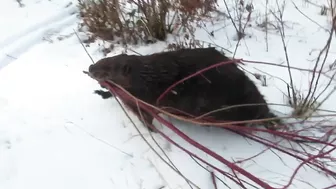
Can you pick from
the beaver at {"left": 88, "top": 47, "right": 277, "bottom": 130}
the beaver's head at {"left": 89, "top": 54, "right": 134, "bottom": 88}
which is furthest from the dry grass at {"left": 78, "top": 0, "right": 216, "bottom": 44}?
the beaver's head at {"left": 89, "top": 54, "right": 134, "bottom": 88}

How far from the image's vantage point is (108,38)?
4.60 m

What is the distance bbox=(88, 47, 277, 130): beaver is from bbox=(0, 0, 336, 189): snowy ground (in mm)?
231

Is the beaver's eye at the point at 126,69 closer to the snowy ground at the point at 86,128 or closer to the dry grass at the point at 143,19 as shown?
the snowy ground at the point at 86,128

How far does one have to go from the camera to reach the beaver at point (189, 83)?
3.16 meters

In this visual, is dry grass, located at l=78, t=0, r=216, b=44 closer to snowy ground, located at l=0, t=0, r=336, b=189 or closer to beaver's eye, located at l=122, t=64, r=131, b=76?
snowy ground, located at l=0, t=0, r=336, b=189

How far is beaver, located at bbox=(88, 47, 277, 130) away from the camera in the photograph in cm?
316

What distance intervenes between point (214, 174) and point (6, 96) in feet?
6.69

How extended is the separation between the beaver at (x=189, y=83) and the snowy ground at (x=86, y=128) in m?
0.23

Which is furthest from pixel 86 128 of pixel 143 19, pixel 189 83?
pixel 143 19

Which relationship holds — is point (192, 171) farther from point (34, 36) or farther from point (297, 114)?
point (34, 36)

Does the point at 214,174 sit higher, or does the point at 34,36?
the point at 34,36

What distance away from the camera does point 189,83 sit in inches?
127

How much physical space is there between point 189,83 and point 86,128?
89cm

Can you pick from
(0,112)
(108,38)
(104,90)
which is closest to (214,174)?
(104,90)
